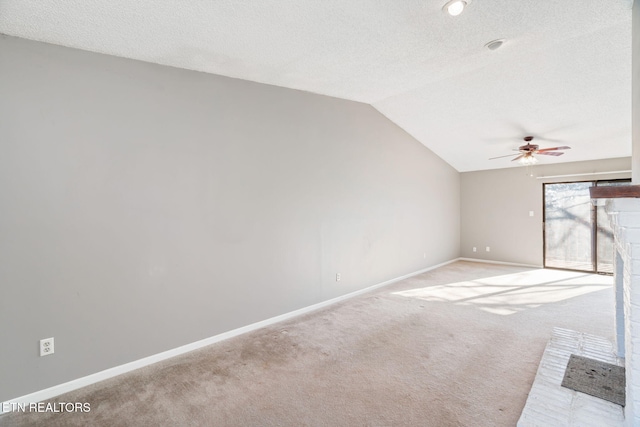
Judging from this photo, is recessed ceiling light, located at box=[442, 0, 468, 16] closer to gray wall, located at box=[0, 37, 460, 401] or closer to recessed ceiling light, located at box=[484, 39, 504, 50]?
recessed ceiling light, located at box=[484, 39, 504, 50]

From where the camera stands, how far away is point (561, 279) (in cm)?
553

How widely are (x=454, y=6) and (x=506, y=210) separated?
5.90 metres

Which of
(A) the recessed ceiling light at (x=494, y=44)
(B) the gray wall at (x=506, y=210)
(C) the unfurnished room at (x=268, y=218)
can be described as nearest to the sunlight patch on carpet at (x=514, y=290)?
(C) the unfurnished room at (x=268, y=218)

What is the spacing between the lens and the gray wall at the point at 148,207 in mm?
2141

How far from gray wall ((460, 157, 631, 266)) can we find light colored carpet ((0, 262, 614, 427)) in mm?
2610

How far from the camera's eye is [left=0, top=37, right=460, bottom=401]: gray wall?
214 centimetres

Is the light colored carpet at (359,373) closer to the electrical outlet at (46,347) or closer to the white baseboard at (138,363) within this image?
the white baseboard at (138,363)

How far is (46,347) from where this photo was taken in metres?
2.20

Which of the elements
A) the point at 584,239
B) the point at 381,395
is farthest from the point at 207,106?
the point at 584,239

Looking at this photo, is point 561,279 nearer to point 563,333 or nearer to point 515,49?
point 563,333

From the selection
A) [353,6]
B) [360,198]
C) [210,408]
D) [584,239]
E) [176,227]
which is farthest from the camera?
[584,239]

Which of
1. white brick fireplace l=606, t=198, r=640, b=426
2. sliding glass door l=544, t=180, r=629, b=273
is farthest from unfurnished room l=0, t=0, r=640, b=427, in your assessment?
sliding glass door l=544, t=180, r=629, b=273

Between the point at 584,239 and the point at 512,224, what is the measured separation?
1.25m

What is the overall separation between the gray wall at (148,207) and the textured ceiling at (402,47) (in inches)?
11.5
